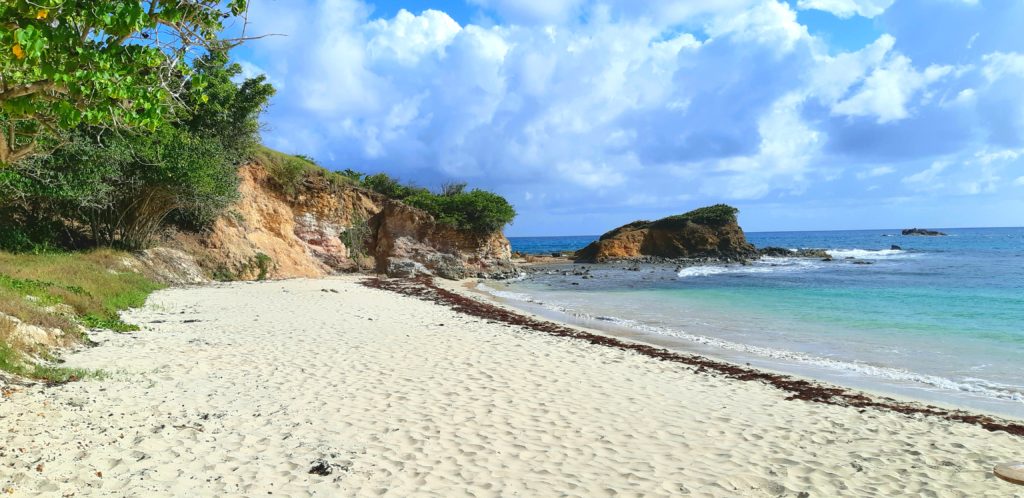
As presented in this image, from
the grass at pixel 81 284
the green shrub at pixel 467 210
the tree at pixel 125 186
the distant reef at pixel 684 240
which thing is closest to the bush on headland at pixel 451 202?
the green shrub at pixel 467 210

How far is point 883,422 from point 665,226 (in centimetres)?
5421

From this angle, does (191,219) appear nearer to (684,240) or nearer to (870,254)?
(684,240)

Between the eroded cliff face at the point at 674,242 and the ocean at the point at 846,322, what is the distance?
901 inches

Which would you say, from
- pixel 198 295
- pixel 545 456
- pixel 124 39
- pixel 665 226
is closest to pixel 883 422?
pixel 545 456

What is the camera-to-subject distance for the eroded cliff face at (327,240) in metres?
25.4

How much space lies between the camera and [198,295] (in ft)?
57.7

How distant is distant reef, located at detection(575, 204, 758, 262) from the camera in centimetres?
5712

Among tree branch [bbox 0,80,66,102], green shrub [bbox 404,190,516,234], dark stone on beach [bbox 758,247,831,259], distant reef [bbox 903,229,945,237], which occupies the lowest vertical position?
dark stone on beach [bbox 758,247,831,259]

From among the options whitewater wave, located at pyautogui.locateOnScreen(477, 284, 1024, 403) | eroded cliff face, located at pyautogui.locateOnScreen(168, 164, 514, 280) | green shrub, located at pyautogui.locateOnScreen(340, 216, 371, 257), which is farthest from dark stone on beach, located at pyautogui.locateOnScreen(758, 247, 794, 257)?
whitewater wave, located at pyautogui.locateOnScreen(477, 284, 1024, 403)

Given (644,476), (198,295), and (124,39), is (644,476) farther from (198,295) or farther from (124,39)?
(198,295)

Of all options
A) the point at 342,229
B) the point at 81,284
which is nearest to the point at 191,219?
the point at 342,229

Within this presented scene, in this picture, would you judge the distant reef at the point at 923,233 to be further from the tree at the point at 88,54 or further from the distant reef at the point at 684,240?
the tree at the point at 88,54

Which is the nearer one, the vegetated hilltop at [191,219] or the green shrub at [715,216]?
the vegetated hilltop at [191,219]

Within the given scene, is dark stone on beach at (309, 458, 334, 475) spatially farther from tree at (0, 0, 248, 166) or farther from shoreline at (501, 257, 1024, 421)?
shoreline at (501, 257, 1024, 421)
